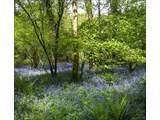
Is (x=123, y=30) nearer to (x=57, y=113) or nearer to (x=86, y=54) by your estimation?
(x=86, y=54)

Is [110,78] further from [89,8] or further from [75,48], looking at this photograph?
[89,8]

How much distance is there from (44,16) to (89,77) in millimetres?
502

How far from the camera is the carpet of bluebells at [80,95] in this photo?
3.69 m

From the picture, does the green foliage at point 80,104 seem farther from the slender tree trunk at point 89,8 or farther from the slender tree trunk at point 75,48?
the slender tree trunk at point 89,8

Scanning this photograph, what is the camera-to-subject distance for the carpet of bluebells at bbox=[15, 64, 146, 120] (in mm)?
3691

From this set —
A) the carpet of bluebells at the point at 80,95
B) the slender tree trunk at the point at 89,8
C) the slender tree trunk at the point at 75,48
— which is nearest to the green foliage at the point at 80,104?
the carpet of bluebells at the point at 80,95

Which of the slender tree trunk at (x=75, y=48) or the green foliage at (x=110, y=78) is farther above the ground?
the slender tree trunk at (x=75, y=48)

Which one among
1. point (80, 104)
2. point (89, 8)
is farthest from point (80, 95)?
point (89, 8)

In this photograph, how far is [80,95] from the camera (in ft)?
12.3

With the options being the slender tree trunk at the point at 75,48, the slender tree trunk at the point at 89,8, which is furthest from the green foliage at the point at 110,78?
the slender tree trunk at the point at 89,8

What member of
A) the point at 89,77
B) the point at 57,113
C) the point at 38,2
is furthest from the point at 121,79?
the point at 38,2

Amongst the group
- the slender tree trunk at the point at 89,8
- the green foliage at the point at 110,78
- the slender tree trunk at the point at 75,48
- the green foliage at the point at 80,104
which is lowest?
the green foliage at the point at 80,104

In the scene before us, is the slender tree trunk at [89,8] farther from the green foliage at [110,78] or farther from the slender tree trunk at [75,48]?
the green foliage at [110,78]

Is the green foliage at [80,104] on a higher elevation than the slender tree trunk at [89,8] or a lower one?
lower
